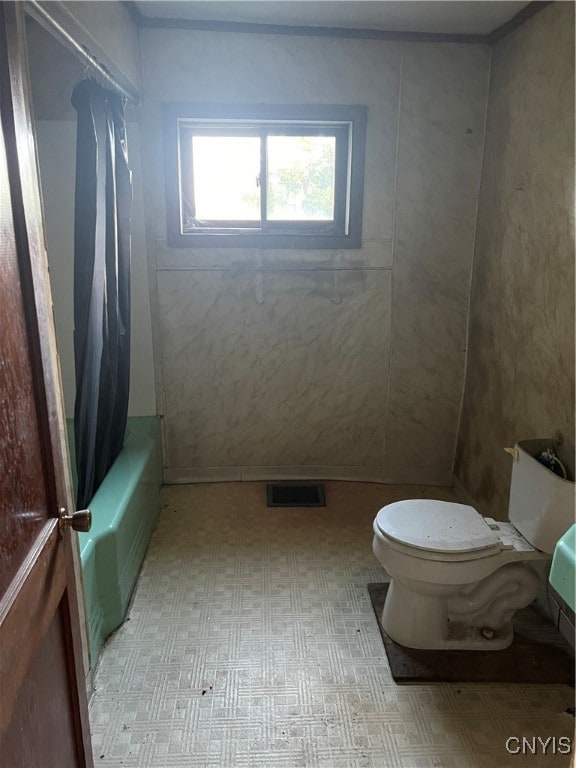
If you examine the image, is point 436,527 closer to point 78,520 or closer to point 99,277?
point 78,520

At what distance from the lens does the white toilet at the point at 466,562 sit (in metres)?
1.70

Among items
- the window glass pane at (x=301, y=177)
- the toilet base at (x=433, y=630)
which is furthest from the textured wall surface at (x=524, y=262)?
the window glass pane at (x=301, y=177)

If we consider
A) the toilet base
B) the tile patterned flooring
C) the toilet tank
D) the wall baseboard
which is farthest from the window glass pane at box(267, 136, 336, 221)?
the toilet base

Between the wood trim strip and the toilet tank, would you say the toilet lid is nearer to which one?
the toilet tank

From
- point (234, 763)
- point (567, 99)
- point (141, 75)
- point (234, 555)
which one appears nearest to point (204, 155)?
point (141, 75)

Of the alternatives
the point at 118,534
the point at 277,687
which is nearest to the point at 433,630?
the point at 277,687

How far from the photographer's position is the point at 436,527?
180cm

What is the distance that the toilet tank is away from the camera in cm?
163

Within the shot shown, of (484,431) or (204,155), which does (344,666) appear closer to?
(484,431)

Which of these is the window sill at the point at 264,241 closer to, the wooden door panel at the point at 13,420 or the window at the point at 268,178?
the window at the point at 268,178

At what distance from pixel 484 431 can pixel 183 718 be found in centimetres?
174

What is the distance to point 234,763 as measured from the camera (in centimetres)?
142

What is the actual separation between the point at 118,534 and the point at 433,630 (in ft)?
3.73

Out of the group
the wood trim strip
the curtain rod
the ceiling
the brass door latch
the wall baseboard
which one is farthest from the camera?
the wall baseboard
